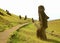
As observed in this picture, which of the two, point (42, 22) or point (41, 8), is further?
point (42, 22)

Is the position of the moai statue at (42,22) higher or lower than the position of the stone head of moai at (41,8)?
lower

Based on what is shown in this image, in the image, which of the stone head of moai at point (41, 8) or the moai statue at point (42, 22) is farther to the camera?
the stone head of moai at point (41, 8)

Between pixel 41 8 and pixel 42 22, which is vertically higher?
pixel 41 8

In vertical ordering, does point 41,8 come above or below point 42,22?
above

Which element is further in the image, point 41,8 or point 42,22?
point 42,22

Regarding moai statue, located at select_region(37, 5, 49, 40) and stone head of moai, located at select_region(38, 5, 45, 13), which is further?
stone head of moai, located at select_region(38, 5, 45, 13)

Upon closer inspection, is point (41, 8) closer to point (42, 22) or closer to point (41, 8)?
point (41, 8)

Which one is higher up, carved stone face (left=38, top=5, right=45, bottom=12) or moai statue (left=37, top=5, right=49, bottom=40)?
carved stone face (left=38, top=5, right=45, bottom=12)

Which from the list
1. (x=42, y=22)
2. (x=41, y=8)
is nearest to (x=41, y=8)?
(x=41, y=8)

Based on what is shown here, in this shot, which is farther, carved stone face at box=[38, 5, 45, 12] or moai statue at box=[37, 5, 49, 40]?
carved stone face at box=[38, 5, 45, 12]

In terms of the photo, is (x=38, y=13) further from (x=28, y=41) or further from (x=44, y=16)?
(x=28, y=41)

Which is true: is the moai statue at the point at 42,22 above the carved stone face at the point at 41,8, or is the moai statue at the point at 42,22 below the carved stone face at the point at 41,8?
below

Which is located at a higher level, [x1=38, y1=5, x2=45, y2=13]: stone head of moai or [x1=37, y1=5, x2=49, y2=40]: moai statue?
[x1=38, y1=5, x2=45, y2=13]: stone head of moai

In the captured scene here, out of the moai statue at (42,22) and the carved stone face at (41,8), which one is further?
the carved stone face at (41,8)
